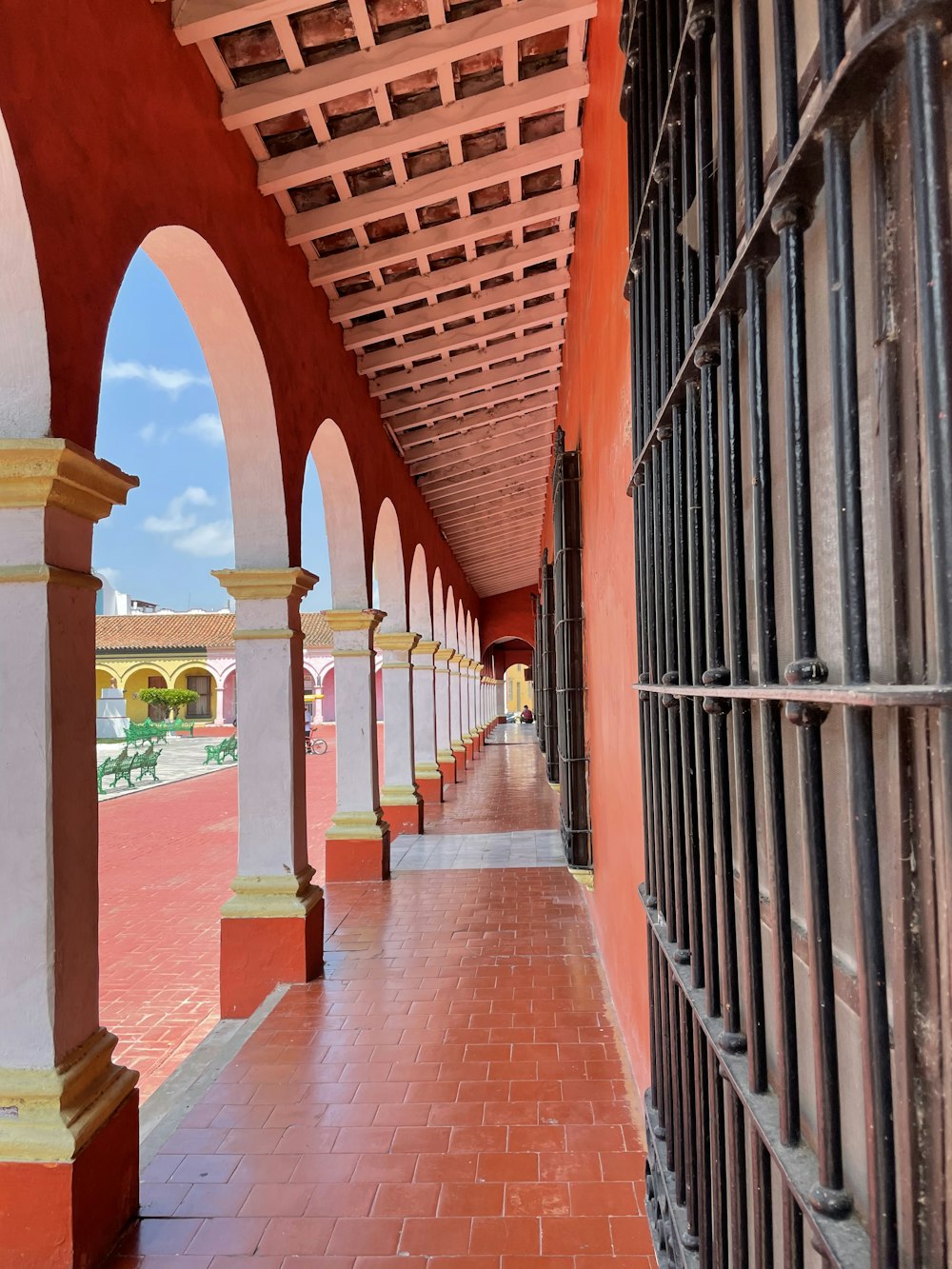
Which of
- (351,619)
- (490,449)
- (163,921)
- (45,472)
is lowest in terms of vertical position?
(163,921)

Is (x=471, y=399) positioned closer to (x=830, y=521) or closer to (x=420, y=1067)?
(x=420, y=1067)

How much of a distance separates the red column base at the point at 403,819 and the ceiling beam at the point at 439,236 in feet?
20.1

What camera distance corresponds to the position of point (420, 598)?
1212 cm

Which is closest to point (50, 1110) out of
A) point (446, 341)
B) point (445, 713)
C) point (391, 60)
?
point (391, 60)

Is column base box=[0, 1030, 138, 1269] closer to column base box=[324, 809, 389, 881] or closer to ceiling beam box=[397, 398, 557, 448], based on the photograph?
column base box=[324, 809, 389, 881]

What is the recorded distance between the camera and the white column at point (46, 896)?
242 cm

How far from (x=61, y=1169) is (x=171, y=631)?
43.0m

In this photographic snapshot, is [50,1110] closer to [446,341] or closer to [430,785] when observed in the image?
[446,341]

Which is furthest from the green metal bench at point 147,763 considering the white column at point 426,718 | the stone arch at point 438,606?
the white column at point 426,718

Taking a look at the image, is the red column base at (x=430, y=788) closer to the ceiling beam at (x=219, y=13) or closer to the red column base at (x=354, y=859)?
the red column base at (x=354, y=859)

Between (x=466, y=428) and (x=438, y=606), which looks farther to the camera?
(x=438, y=606)

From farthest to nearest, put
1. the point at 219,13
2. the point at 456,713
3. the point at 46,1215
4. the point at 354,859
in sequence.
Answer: the point at 456,713 < the point at 354,859 < the point at 219,13 < the point at 46,1215

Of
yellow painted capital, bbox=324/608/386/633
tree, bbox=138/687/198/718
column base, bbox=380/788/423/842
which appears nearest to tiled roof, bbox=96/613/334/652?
tree, bbox=138/687/198/718

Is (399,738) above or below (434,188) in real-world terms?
below
